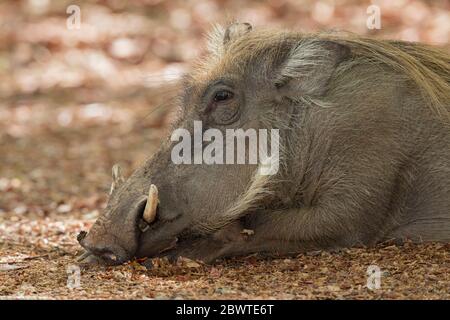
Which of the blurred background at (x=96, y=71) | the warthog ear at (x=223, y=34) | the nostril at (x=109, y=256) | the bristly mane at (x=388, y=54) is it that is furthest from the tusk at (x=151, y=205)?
the blurred background at (x=96, y=71)

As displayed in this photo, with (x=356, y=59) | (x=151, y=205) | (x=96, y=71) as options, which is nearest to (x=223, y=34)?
(x=356, y=59)

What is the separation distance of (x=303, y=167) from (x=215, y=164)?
18.0 inches

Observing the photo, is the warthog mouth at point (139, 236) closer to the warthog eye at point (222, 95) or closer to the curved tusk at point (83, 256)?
the curved tusk at point (83, 256)

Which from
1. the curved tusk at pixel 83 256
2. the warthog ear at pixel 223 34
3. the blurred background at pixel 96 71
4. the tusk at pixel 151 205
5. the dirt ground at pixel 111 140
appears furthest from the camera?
the blurred background at pixel 96 71

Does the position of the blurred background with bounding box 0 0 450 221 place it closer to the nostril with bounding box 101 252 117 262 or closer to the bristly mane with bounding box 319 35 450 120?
the nostril with bounding box 101 252 117 262

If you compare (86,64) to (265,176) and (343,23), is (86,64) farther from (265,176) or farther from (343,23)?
(265,176)

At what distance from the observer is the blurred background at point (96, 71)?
723 cm

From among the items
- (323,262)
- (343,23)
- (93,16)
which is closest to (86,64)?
(93,16)

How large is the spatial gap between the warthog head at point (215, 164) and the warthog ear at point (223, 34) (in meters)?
0.14

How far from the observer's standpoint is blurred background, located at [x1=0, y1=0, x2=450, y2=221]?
7230 mm

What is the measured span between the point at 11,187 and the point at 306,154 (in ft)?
10.2

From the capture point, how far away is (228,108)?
4621mm
